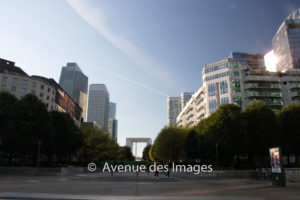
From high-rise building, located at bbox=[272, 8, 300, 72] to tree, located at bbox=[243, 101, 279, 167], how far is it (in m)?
126

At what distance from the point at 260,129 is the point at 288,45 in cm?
14287

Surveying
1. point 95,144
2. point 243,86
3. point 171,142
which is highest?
point 243,86

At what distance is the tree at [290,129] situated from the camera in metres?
48.2

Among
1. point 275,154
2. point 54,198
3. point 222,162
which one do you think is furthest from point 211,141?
point 54,198

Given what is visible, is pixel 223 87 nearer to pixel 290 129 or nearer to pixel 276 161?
pixel 290 129

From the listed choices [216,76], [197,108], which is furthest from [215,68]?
[197,108]

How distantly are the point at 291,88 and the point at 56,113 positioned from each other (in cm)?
7485

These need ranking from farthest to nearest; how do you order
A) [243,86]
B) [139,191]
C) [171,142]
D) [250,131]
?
[243,86], [171,142], [250,131], [139,191]

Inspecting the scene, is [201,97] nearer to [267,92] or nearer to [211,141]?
[267,92]

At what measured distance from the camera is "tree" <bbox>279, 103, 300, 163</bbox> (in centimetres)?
4819

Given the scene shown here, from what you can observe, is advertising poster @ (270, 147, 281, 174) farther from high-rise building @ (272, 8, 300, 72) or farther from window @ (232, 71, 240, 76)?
high-rise building @ (272, 8, 300, 72)

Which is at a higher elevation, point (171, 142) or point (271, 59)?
point (271, 59)

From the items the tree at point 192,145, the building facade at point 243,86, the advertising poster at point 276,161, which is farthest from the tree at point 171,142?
the advertising poster at point 276,161

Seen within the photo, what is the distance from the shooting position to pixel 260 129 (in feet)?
147
